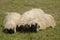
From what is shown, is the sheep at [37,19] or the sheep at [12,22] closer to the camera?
the sheep at [12,22]

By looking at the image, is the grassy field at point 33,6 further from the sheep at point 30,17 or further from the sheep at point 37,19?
the sheep at point 30,17

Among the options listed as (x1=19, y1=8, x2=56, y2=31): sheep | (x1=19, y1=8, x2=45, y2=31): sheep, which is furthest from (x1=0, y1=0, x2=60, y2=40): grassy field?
(x1=19, y1=8, x2=45, y2=31): sheep

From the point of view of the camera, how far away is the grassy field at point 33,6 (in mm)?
7527

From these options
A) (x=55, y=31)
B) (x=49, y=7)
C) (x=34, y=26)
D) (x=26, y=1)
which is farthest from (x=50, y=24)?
(x=26, y=1)

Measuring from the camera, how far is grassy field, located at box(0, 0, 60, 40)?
7.53 metres

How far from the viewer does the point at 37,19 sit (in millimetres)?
7938

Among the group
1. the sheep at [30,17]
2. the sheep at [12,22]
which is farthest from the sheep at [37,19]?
the sheep at [12,22]

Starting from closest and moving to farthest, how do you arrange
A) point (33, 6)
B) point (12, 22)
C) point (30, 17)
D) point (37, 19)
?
1. point (12, 22)
2. point (30, 17)
3. point (37, 19)
4. point (33, 6)

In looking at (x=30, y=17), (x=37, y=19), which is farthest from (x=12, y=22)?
(x=37, y=19)

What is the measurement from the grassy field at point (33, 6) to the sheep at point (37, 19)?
0.20 metres

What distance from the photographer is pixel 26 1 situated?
484 inches

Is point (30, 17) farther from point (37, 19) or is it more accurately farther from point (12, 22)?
point (12, 22)

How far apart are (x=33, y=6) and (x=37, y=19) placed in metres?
3.49

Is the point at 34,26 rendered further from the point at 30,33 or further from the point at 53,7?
the point at 53,7
